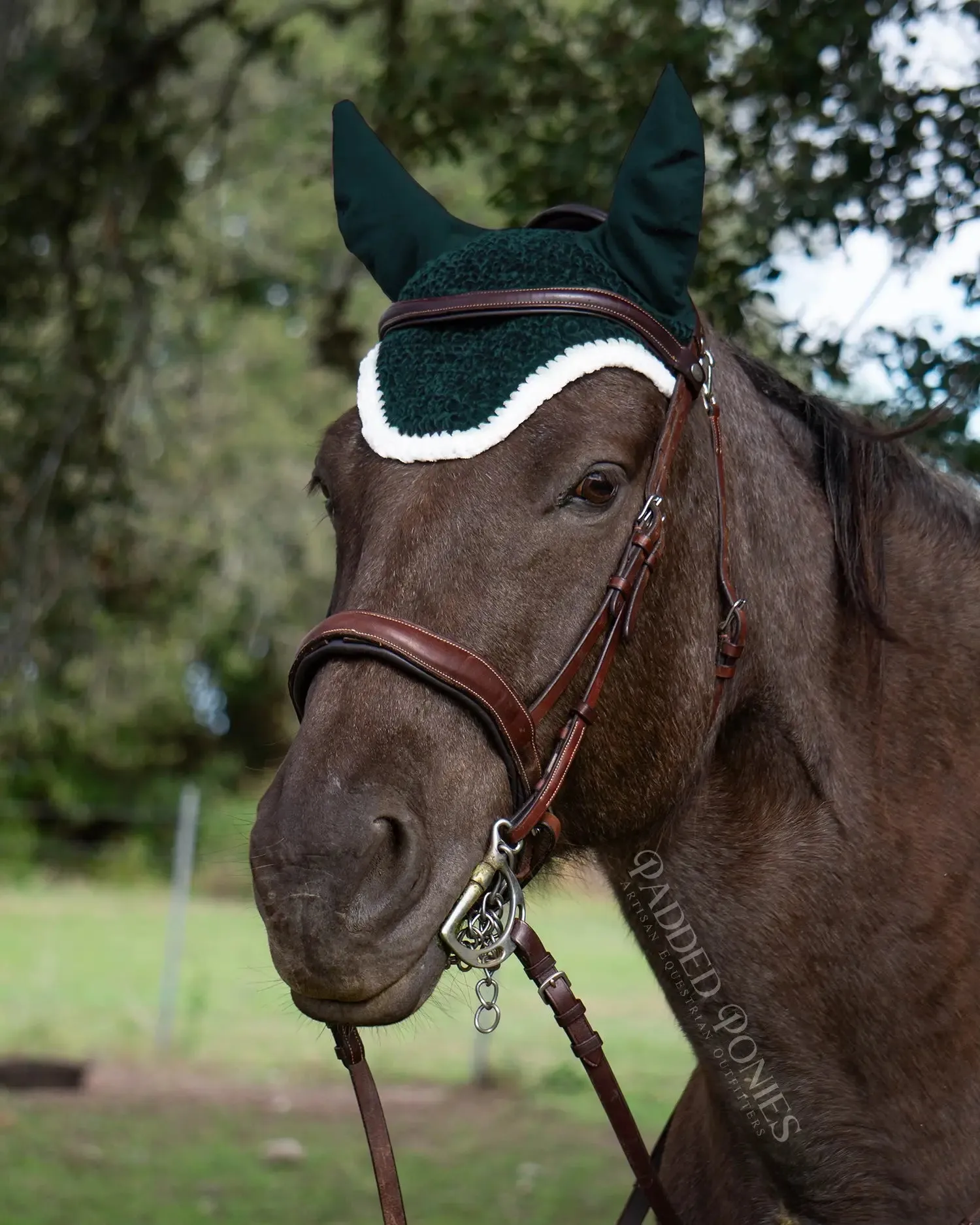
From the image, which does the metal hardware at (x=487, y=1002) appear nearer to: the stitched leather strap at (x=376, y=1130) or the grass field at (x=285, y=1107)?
the grass field at (x=285, y=1107)

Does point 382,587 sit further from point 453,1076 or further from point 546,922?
point 546,922

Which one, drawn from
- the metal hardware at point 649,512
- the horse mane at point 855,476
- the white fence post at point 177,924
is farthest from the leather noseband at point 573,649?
the white fence post at point 177,924

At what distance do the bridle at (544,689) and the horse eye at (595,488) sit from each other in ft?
0.25

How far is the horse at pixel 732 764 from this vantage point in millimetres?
1956

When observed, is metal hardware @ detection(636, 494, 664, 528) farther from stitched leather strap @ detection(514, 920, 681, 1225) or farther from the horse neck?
stitched leather strap @ detection(514, 920, 681, 1225)

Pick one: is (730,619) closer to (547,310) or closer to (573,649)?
(573,649)

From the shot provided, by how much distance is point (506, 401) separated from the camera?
211 cm

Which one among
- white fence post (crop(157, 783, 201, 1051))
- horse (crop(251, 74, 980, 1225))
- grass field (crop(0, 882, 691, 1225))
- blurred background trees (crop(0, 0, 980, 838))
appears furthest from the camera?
A: white fence post (crop(157, 783, 201, 1051))

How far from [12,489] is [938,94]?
5457mm

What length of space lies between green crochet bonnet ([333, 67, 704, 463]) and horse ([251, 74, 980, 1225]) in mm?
41

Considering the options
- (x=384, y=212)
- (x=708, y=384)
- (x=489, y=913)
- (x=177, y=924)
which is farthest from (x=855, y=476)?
(x=177, y=924)

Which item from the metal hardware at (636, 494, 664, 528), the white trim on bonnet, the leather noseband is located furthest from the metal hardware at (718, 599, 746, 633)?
the white trim on bonnet

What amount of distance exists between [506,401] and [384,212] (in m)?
0.67

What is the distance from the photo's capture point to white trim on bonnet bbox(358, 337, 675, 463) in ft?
6.88
